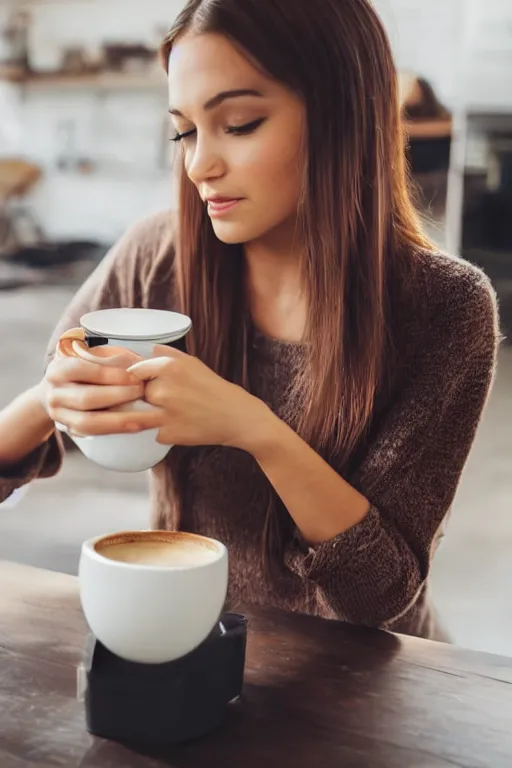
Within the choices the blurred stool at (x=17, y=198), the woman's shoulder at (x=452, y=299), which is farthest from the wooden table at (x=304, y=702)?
the blurred stool at (x=17, y=198)

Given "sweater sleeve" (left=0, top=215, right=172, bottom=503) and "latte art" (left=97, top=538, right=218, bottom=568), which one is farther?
"sweater sleeve" (left=0, top=215, right=172, bottom=503)

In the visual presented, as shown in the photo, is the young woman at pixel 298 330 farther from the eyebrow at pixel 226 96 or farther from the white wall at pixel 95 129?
the white wall at pixel 95 129

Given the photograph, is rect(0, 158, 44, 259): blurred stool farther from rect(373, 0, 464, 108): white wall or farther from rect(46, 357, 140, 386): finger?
rect(46, 357, 140, 386): finger

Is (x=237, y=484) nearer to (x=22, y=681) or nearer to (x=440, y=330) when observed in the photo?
(x=440, y=330)

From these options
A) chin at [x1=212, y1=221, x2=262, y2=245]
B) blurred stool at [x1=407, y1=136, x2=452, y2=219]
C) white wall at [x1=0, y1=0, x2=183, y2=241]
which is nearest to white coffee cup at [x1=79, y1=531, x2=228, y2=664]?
chin at [x1=212, y1=221, x2=262, y2=245]

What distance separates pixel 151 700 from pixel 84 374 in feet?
0.83

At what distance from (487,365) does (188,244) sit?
39 cm

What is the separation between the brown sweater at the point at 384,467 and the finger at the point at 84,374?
33cm

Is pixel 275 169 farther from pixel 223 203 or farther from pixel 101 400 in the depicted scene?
pixel 101 400

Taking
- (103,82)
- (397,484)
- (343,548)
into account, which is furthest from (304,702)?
(103,82)

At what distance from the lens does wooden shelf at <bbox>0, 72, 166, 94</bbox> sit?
2270 mm

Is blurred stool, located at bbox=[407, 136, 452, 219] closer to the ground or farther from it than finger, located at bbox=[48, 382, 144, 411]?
farther from it

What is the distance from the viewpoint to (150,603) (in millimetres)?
637

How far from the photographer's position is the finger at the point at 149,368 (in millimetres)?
699
